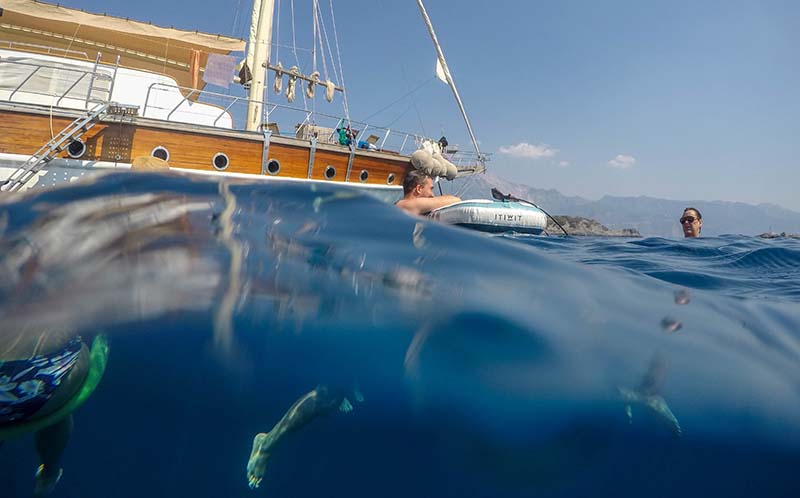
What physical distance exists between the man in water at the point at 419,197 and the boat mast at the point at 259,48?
7.59 m

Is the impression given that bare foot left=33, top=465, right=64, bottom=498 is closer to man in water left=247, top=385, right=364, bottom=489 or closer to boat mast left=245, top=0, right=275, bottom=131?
man in water left=247, top=385, right=364, bottom=489

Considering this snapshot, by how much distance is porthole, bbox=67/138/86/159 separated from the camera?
8594 millimetres

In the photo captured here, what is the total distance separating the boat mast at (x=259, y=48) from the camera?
42.3 feet

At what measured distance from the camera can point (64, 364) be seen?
1.79 meters

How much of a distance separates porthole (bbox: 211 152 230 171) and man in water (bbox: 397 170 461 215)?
5030 mm

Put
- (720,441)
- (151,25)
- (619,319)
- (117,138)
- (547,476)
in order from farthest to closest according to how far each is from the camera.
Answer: (151,25), (117,138), (619,319), (720,441), (547,476)

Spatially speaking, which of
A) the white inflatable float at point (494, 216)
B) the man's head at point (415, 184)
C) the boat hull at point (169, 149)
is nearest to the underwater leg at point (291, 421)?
the white inflatable float at point (494, 216)

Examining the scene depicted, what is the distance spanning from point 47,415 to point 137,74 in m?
13.3

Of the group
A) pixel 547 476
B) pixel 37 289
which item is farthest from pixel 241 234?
pixel 547 476

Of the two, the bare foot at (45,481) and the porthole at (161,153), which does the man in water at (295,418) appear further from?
the porthole at (161,153)

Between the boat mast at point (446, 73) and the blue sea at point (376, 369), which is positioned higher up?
the boat mast at point (446, 73)

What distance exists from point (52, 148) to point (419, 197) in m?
7.16

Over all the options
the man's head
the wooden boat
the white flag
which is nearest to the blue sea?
the man's head

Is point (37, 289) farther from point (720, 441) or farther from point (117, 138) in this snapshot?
point (117, 138)
